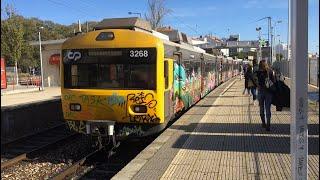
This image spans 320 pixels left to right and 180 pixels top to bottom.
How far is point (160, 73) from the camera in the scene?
10258 millimetres

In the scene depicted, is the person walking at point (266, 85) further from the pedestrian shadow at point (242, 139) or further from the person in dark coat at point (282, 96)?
the person in dark coat at point (282, 96)

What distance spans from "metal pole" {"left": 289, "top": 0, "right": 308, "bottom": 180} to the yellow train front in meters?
5.80

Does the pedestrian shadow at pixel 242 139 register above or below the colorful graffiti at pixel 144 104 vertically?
below

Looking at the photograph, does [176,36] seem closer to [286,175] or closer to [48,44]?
[286,175]

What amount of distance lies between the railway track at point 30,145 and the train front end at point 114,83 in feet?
5.13

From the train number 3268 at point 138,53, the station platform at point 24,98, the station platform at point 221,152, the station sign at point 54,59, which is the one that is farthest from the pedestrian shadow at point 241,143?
the station sign at point 54,59

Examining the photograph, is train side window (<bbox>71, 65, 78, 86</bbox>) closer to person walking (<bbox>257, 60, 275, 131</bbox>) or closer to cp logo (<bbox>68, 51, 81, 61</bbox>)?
cp logo (<bbox>68, 51, 81, 61</bbox>)

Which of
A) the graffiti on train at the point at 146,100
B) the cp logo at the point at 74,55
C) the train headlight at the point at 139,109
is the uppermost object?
the cp logo at the point at 74,55

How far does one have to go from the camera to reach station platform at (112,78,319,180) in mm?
7188

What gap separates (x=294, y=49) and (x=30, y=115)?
489 inches

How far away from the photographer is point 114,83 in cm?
1046

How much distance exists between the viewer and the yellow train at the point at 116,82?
10.2 m

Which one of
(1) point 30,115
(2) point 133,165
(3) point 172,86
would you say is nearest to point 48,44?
(1) point 30,115

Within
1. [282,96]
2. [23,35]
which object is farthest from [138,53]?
[23,35]
